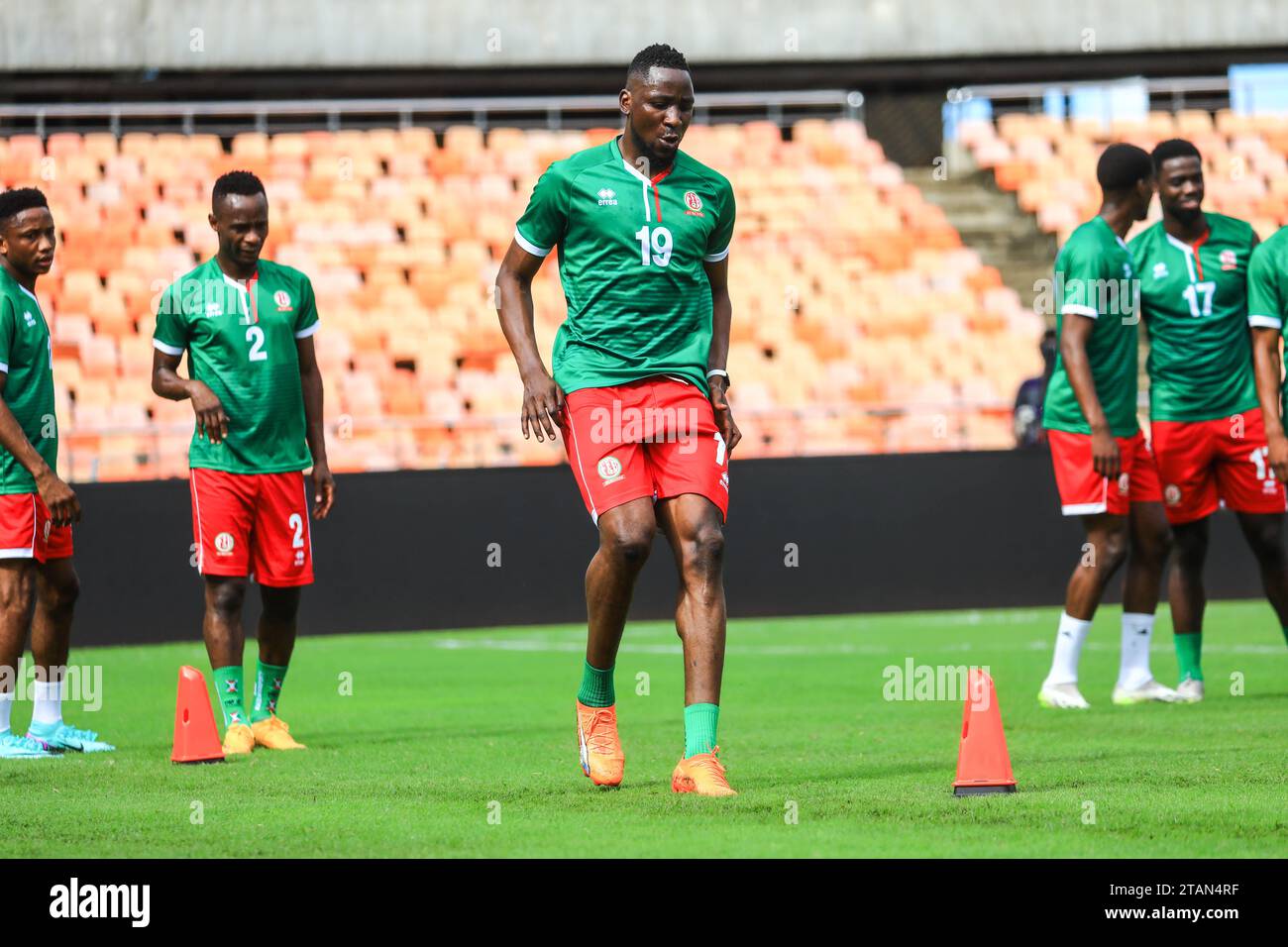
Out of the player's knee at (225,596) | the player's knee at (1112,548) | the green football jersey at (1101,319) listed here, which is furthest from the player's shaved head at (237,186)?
the player's knee at (1112,548)

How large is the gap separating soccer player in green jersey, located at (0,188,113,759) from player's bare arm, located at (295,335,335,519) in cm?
111

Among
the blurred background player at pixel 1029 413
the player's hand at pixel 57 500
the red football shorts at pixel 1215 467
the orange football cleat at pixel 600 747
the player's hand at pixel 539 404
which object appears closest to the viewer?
the player's hand at pixel 539 404

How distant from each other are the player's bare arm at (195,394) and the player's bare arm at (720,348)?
8.02 ft

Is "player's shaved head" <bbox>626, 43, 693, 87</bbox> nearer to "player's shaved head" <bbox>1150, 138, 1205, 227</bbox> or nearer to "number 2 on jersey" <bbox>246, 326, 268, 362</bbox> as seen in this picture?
"number 2 on jersey" <bbox>246, 326, 268, 362</bbox>

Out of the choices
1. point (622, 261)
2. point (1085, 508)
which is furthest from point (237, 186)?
point (1085, 508)

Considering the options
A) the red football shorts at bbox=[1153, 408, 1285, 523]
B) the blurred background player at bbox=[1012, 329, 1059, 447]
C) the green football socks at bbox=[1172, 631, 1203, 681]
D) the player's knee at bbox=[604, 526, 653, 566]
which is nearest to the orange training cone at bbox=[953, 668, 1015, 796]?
the player's knee at bbox=[604, 526, 653, 566]

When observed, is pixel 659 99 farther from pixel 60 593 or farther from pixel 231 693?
pixel 60 593

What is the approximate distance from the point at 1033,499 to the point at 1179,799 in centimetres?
1042

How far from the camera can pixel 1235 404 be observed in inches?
381

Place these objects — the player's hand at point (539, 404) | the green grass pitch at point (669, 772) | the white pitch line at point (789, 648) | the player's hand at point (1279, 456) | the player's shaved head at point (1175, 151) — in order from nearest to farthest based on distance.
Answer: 1. the green grass pitch at point (669, 772)
2. the player's hand at point (539, 404)
3. the player's hand at point (1279, 456)
4. the player's shaved head at point (1175, 151)
5. the white pitch line at point (789, 648)

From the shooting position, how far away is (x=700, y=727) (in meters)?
6.05

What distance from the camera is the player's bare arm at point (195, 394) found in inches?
316

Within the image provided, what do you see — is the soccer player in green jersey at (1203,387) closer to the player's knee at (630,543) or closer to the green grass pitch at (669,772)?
the green grass pitch at (669,772)

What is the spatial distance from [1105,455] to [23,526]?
194 inches
